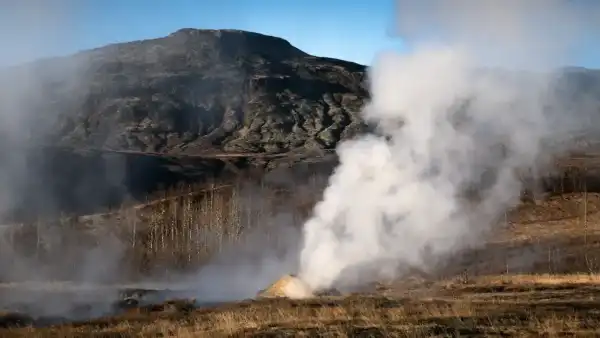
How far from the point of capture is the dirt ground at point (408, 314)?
19625mm

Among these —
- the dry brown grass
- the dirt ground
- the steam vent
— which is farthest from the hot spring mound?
the dry brown grass

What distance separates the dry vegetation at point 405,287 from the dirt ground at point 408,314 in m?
0.06

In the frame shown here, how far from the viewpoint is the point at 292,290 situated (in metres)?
44.0

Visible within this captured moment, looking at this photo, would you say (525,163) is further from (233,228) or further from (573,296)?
(573,296)

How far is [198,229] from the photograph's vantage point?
4033 inches

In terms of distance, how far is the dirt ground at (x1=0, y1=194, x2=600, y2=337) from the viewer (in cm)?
1962

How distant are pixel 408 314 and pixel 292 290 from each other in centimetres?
2011

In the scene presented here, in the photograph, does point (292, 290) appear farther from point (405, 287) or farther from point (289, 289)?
point (405, 287)

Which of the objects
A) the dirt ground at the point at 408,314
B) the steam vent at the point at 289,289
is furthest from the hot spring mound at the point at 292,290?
the dirt ground at the point at 408,314

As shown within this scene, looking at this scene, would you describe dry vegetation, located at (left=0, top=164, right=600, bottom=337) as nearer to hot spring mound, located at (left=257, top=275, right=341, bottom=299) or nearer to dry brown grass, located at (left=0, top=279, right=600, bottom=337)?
dry brown grass, located at (left=0, top=279, right=600, bottom=337)

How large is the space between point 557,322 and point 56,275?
6513 centimetres

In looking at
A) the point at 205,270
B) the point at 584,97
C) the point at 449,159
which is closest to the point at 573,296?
the point at 449,159

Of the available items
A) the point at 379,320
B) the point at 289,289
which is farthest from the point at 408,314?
the point at 289,289

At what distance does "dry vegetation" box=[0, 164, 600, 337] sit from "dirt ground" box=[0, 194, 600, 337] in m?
0.06
